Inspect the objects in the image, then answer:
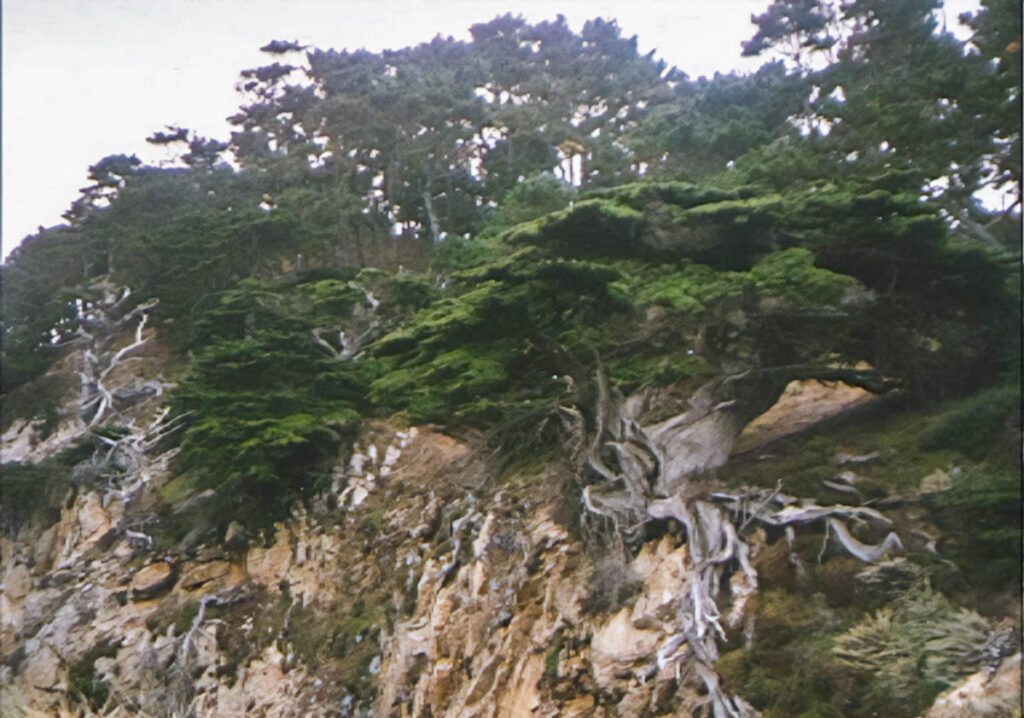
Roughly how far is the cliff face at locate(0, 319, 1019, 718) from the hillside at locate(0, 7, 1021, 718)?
0.02m

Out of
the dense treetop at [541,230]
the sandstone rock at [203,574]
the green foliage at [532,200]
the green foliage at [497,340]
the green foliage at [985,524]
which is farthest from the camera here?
the green foliage at [532,200]

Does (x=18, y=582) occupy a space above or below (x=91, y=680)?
above

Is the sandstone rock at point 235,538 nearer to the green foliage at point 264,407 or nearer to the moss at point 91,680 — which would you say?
the green foliage at point 264,407

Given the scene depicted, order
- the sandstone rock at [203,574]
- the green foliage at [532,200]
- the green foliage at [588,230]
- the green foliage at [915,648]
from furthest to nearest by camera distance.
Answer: the green foliage at [532,200], the sandstone rock at [203,574], the green foliage at [588,230], the green foliage at [915,648]

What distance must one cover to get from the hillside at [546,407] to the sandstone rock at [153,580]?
34 millimetres

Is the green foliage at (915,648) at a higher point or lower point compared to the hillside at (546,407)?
lower

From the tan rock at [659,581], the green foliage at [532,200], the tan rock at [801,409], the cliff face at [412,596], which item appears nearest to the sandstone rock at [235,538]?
the cliff face at [412,596]

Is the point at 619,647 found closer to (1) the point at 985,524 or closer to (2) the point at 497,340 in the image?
(1) the point at 985,524

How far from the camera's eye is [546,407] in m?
6.17

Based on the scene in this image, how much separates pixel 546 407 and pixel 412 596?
1.58m

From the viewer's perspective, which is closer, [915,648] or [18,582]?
[915,648]

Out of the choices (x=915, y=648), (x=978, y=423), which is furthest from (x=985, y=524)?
(x=915, y=648)

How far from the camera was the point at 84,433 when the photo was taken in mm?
7176

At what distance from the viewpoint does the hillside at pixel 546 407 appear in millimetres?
4855
